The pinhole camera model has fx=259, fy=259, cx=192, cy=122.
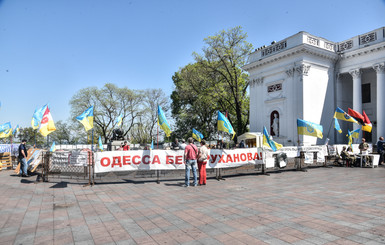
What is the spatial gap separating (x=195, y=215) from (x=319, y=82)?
26.2 m

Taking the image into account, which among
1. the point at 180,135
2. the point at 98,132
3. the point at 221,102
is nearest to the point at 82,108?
the point at 98,132

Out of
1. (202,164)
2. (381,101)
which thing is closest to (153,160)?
(202,164)

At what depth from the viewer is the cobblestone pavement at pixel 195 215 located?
4.39 meters

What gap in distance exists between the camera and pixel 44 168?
36.7 ft

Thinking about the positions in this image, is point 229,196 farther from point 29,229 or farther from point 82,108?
point 82,108

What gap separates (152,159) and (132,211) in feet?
15.9

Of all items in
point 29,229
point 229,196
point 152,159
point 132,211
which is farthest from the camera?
point 152,159

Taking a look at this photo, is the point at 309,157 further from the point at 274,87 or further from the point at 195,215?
the point at 274,87

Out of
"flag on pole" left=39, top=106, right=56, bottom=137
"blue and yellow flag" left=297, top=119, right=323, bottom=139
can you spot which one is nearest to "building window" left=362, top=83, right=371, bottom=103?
"blue and yellow flag" left=297, top=119, right=323, bottom=139

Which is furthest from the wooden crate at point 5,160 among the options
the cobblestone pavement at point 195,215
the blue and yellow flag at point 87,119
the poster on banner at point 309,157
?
the poster on banner at point 309,157

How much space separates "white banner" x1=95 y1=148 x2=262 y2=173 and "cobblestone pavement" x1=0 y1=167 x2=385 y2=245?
142 cm

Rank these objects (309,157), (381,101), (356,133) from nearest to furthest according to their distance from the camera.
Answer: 1. (309,157)
2. (356,133)
3. (381,101)

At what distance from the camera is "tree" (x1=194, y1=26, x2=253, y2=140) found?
33.3 metres

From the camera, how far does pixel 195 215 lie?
5.80 m
